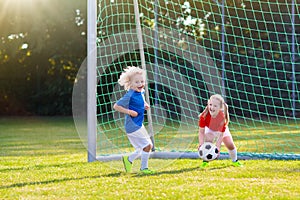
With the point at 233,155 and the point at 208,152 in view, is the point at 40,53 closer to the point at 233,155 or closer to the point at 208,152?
the point at 233,155

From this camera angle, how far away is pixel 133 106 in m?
4.91

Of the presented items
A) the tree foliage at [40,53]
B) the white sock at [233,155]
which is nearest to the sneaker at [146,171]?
the white sock at [233,155]

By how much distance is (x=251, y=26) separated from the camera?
11.2m

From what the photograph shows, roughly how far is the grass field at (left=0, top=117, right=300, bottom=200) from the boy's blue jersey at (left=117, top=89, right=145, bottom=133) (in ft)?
1.32

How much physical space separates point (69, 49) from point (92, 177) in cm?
1186

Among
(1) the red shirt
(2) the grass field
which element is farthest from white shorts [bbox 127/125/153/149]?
(1) the red shirt

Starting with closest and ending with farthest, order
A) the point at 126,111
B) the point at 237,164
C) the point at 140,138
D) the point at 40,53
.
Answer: the point at 126,111
the point at 140,138
the point at 237,164
the point at 40,53

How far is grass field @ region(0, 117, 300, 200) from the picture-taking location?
376 cm

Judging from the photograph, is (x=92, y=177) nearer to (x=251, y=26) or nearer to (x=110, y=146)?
(x=110, y=146)

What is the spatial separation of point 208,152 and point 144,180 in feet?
2.81

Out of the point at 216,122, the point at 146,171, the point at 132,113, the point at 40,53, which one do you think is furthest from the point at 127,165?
the point at 40,53

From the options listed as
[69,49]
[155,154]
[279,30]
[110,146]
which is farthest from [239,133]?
[69,49]

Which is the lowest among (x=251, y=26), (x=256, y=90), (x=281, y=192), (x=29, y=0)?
(x=281, y=192)

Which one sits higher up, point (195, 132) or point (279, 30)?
point (279, 30)
